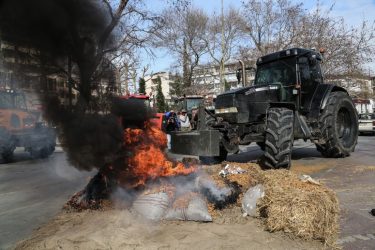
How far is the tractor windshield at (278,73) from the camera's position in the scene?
34.9 ft

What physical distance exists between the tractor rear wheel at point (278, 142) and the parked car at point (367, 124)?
17.0 metres

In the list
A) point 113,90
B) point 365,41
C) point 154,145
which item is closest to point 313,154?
point 154,145

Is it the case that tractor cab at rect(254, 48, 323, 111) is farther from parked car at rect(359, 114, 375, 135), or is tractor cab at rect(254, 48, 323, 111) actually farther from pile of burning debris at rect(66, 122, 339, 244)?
parked car at rect(359, 114, 375, 135)

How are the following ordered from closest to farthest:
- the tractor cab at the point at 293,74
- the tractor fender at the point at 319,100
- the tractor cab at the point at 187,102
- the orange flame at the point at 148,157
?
the orange flame at the point at 148,157, the tractor cab at the point at 293,74, the tractor fender at the point at 319,100, the tractor cab at the point at 187,102

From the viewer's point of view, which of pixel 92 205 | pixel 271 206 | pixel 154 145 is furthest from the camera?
pixel 154 145

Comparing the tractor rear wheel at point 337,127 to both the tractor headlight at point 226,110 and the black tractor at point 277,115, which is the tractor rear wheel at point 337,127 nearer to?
the black tractor at point 277,115

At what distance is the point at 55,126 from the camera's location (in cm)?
577

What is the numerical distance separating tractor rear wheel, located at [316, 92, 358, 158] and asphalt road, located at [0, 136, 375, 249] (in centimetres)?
32

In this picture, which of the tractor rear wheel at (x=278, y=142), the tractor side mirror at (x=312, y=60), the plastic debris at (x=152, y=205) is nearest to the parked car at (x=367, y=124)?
the tractor side mirror at (x=312, y=60)

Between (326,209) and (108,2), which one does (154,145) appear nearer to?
(108,2)

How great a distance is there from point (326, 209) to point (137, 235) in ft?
8.19

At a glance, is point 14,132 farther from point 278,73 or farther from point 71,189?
point 278,73

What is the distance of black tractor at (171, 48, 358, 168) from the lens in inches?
331

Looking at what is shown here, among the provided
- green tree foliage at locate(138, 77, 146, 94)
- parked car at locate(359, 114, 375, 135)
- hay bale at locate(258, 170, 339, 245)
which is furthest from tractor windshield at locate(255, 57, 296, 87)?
green tree foliage at locate(138, 77, 146, 94)
